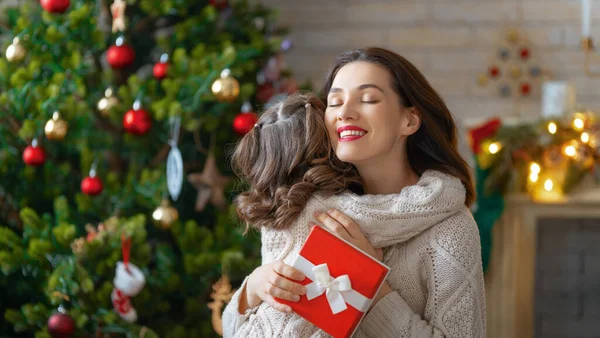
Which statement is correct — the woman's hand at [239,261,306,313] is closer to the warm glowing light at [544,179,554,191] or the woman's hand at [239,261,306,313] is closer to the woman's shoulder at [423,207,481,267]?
the woman's shoulder at [423,207,481,267]

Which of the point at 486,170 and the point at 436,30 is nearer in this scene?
the point at 486,170

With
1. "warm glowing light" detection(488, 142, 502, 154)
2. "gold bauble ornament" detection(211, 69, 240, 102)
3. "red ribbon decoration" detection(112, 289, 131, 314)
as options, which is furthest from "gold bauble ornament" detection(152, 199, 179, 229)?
"warm glowing light" detection(488, 142, 502, 154)

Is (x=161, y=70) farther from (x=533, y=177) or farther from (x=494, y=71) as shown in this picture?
(x=494, y=71)

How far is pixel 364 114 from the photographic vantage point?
1402mm

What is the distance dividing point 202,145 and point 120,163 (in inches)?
12.6

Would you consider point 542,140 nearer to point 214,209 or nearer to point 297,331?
point 214,209

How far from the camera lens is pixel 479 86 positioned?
3.57 m

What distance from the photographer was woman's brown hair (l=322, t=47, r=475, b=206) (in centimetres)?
143

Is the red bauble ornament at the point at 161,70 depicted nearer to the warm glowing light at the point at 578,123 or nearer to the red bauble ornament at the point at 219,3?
the red bauble ornament at the point at 219,3

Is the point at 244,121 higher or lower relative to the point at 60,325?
higher

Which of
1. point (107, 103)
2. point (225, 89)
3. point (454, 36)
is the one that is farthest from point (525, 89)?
point (107, 103)

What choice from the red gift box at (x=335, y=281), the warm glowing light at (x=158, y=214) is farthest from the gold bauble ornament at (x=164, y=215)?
the red gift box at (x=335, y=281)

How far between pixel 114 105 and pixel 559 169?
1.91 meters

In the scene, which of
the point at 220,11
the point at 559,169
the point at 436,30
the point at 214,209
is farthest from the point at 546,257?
the point at 220,11
